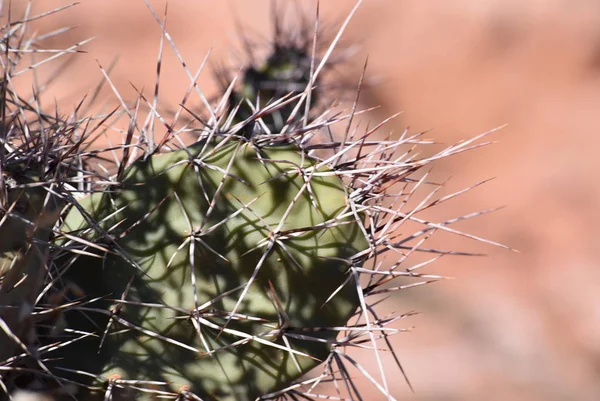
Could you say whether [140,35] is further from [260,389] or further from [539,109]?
[260,389]

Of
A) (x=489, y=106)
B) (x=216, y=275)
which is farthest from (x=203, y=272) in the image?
(x=489, y=106)

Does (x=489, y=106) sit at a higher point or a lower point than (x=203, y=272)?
lower

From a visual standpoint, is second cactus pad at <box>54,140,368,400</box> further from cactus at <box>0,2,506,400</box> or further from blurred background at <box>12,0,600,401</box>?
blurred background at <box>12,0,600,401</box>

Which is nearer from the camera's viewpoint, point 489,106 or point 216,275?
point 216,275

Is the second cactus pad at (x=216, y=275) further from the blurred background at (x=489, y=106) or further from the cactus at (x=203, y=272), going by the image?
the blurred background at (x=489, y=106)

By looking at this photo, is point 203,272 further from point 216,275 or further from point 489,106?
point 489,106

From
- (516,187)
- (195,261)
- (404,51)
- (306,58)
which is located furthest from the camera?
(404,51)

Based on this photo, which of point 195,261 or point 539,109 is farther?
point 539,109

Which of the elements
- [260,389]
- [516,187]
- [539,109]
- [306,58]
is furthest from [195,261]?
[539,109]

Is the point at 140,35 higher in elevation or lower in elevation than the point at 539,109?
higher
